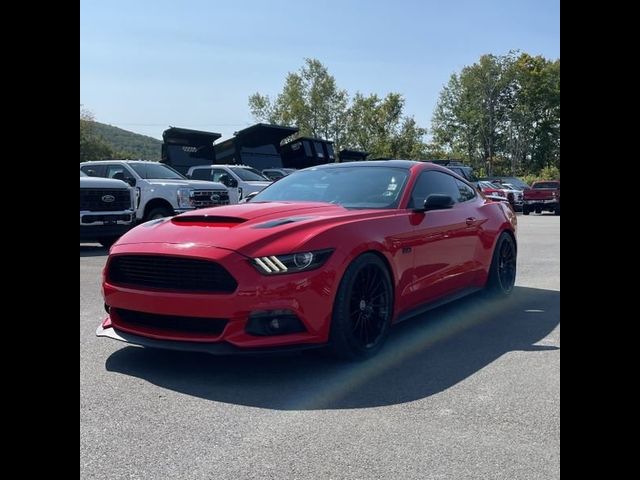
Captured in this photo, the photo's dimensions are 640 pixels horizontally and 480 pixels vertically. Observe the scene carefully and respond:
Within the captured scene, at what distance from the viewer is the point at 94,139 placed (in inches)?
2709

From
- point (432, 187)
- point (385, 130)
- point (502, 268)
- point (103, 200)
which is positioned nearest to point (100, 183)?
point (103, 200)

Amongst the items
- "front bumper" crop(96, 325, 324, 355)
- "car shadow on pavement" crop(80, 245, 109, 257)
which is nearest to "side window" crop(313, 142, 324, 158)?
"car shadow on pavement" crop(80, 245, 109, 257)

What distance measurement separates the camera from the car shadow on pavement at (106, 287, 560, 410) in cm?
382

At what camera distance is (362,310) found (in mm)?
4512

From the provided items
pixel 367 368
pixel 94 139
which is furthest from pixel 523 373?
pixel 94 139

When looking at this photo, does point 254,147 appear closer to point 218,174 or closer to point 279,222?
point 218,174

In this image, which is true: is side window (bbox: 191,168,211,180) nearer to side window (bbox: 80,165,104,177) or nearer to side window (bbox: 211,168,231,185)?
side window (bbox: 211,168,231,185)

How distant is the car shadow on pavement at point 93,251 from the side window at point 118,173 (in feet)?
4.94

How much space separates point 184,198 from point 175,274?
30.8 ft

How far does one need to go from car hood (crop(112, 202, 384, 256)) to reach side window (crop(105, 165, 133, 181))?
8618 mm

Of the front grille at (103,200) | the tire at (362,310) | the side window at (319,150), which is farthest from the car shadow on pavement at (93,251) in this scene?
the side window at (319,150)

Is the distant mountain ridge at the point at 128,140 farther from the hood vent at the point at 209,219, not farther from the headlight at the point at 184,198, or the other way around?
the hood vent at the point at 209,219
